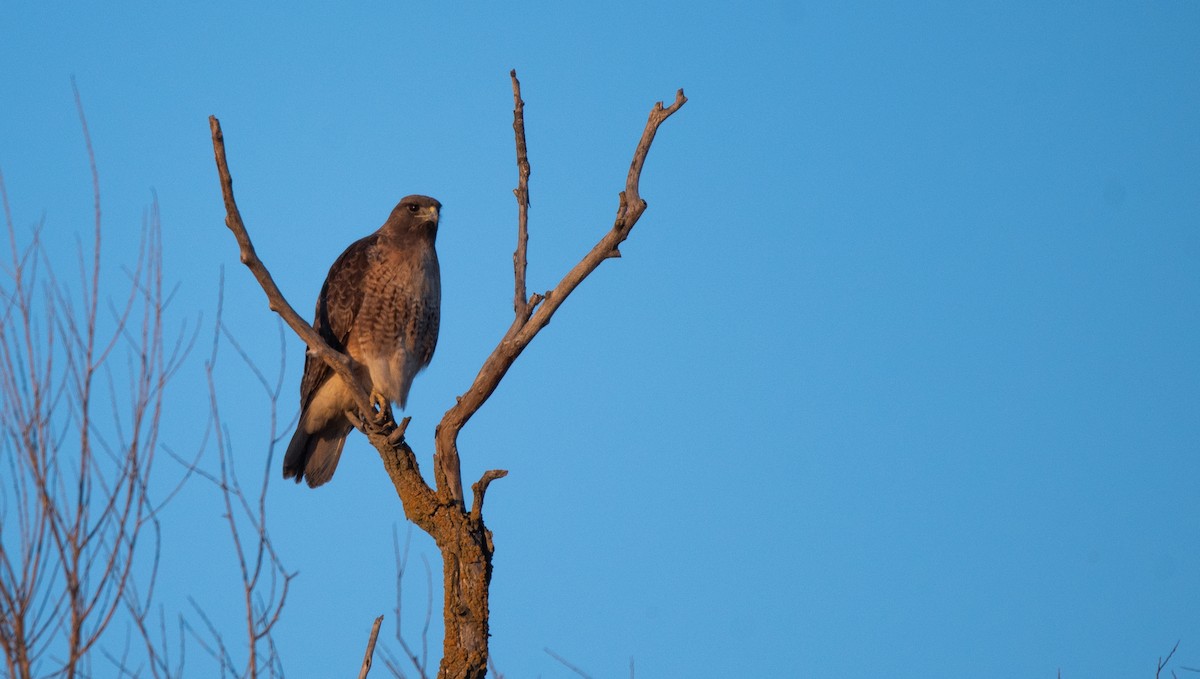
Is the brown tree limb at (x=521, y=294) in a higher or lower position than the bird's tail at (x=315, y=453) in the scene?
lower

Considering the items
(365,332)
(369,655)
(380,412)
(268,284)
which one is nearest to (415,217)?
(365,332)

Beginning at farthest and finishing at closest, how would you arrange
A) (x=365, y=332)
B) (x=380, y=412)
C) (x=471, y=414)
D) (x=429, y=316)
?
(x=429, y=316), (x=365, y=332), (x=380, y=412), (x=471, y=414)

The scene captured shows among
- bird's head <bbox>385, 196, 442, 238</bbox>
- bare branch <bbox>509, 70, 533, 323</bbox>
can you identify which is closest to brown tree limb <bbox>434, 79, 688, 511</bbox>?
bare branch <bbox>509, 70, 533, 323</bbox>

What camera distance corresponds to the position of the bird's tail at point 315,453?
6684 mm

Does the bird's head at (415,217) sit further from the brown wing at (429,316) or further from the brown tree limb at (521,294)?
the brown tree limb at (521,294)

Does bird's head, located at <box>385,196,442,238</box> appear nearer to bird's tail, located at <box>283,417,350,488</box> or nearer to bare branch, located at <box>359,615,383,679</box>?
bird's tail, located at <box>283,417,350,488</box>

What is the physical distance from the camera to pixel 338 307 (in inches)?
265

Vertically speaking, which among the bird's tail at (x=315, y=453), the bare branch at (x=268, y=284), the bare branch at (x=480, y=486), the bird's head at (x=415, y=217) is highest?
the bird's head at (x=415, y=217)

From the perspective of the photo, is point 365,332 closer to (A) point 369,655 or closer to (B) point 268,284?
(B) point 268,284

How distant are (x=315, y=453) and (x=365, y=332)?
0.76 meters

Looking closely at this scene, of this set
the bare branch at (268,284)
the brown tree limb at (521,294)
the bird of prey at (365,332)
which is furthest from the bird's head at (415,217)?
the brown tree limb at (521,294)

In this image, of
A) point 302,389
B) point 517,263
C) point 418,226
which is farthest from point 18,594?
point 418,226

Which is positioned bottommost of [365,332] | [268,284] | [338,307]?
[268,284]

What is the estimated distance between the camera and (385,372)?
676 cm
